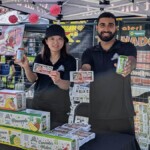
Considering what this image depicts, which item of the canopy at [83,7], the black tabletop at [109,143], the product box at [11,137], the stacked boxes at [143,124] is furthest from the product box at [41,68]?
the stacked boxes at [143,124]

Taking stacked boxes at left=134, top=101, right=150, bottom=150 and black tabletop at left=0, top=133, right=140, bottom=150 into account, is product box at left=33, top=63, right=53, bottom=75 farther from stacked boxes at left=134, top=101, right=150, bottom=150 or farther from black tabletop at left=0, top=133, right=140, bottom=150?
stacked boxes at left=134, top=101, right=150, bottom=150

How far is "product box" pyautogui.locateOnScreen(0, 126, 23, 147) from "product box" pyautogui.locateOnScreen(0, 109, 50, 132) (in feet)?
0.11

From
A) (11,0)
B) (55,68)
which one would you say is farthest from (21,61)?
(11,0)

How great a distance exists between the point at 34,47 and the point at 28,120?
9.87ft

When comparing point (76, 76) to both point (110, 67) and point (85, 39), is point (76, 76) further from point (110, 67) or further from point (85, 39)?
point (85, 39)

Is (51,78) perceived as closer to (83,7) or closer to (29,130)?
(29,130)

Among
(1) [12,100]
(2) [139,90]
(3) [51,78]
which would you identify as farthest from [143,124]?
(1) [12,100]

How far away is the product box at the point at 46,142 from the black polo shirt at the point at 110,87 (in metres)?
0.74

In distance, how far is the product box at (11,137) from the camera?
5.59 feet

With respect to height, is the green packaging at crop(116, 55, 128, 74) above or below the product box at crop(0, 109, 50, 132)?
above

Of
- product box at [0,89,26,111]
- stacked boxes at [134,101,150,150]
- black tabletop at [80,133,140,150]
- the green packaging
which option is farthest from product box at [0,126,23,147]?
stacked boxes at [134,101,150,150]

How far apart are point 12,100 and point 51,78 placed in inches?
17.3

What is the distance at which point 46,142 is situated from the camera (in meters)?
1.58

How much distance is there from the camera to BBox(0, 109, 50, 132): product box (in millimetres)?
1673
